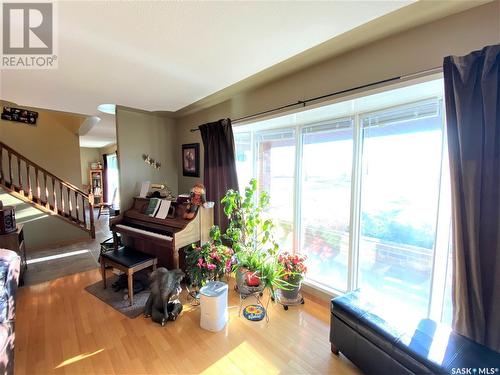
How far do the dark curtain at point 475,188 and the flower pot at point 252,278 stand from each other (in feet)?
4.95

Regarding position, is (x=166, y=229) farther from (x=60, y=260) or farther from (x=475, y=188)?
(x=475, y=188)

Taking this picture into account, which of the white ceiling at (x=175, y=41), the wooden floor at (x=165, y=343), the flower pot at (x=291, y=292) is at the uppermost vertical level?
the white ceiling at (x=175, y=41)

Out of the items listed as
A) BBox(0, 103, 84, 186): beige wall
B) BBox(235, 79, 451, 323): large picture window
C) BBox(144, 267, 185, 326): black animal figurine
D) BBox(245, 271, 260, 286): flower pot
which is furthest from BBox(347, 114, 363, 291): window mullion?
BBox(0, 103, 84, 186): beige wall

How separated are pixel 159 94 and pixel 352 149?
2.13m

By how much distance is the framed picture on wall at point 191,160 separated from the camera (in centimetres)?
Result: 337

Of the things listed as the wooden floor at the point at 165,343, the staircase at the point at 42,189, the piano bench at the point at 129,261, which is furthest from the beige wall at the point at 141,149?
the staircase at the point at 42,189

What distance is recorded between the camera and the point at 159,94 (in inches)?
98.7

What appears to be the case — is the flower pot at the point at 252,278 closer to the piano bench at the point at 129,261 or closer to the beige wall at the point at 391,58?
the piano bench at the point at 129,261

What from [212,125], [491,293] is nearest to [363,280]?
[491,293]

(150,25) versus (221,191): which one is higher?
(150,25)

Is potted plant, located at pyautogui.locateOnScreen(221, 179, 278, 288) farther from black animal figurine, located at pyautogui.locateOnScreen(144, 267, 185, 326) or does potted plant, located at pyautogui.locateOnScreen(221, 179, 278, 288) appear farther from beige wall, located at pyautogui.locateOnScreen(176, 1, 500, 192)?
beige wall, located at pyautogui.locateOnScreen(176, 1, 500, 192)

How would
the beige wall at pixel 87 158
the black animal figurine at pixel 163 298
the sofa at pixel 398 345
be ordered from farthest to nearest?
1. the beige wall at pixel 87 158
2. the black animal figurine at pixel 163 298
3. the sofa at pixel 398 345

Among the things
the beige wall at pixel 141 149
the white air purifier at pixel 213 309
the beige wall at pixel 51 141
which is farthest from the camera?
the beige wall at pixel 51 141

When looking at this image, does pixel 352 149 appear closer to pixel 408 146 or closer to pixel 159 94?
pixel 408 146
